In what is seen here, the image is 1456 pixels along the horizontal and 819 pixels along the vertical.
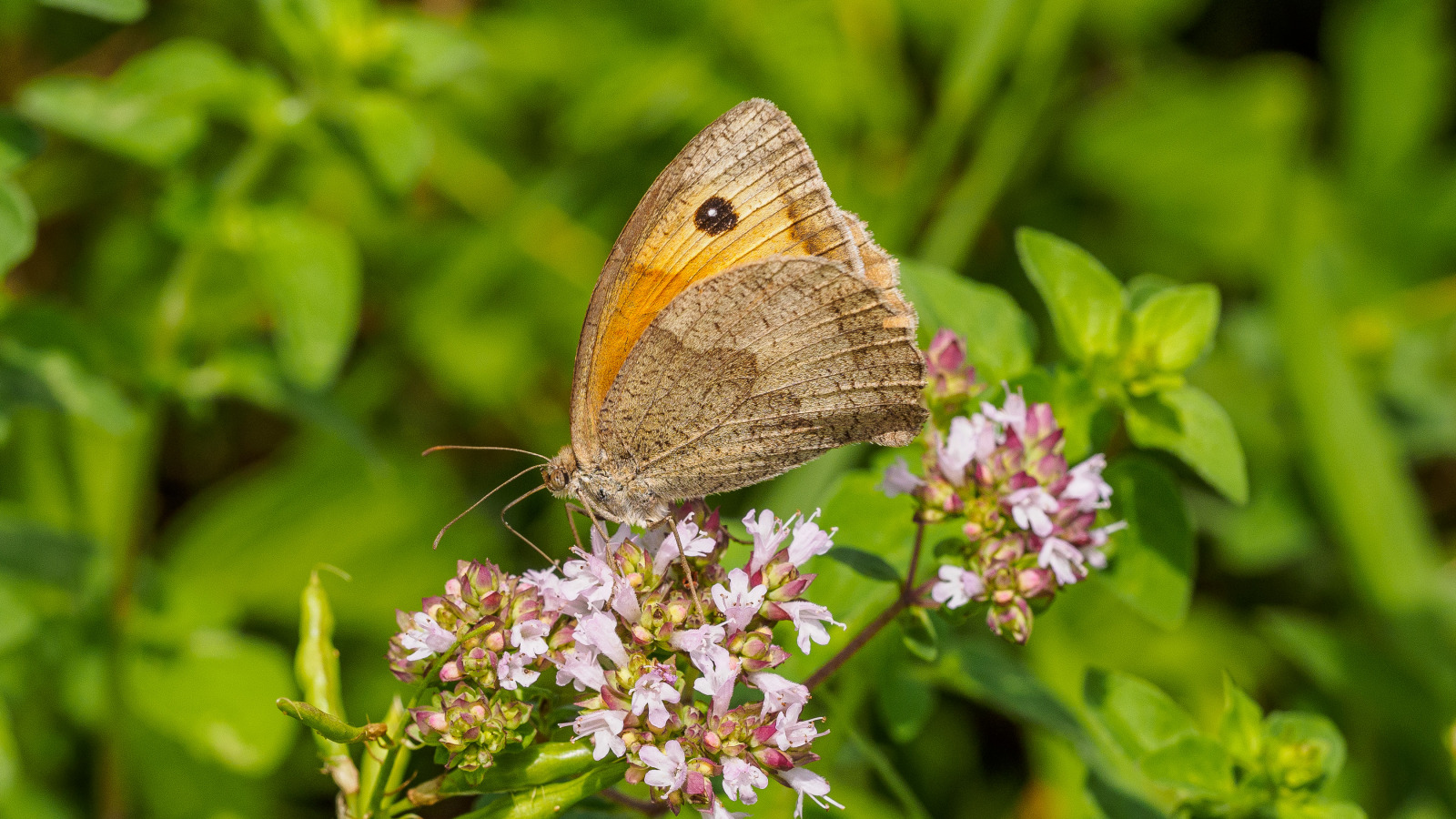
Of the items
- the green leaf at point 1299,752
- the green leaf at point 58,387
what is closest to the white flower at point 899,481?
the green leaf at point 1299,752

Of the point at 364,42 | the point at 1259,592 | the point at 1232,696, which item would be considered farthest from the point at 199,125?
the point at 1259,592

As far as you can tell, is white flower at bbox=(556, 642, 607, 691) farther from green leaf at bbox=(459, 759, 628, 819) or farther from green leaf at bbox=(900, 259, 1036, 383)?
green leaf at bbox=(900, 259, 1036, 383)

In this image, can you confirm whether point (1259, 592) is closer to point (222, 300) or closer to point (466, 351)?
point (466, 351)

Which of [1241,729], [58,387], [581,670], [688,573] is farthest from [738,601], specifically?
[58,387]

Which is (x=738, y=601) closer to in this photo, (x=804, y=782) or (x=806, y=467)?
(x=804, y=782)

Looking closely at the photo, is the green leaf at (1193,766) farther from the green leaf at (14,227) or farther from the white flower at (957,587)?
the green leaf at (14,227)

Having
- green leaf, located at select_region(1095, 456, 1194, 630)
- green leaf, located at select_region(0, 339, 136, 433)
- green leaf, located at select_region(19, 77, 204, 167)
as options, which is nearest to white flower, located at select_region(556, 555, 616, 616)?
green leaf, located at select_region(1095, 456, 1194, 630)
